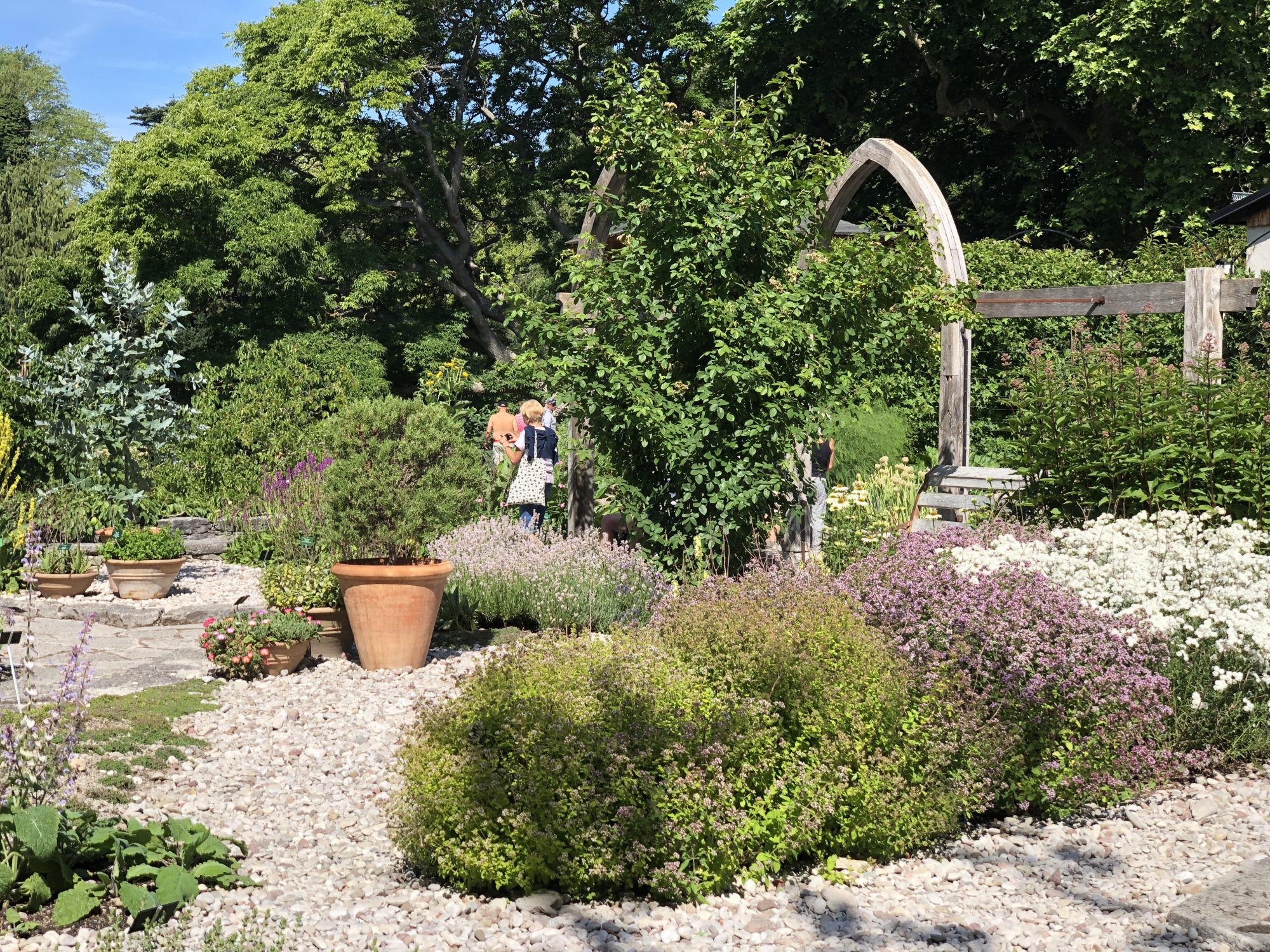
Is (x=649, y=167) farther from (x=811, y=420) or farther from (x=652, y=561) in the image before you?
(x=652, y=561)

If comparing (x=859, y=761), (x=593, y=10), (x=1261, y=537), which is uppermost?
(x=593, y=10)

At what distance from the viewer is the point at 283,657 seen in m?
6.27

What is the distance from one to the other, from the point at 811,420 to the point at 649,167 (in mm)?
2040

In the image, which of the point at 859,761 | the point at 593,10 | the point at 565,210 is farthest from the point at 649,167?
the point at 565,210

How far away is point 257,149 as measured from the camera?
20.3 m

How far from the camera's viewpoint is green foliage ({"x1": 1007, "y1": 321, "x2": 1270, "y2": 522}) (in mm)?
6023

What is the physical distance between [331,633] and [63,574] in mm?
3340

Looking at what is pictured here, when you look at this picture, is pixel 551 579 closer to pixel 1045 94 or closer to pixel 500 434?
pixel 500 434

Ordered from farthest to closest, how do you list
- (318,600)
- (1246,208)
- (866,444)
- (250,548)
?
(866,444), (1246,208), (250,548), (318,600)

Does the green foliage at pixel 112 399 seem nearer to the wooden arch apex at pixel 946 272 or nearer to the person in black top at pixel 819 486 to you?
the person in black top at pixel 819 486

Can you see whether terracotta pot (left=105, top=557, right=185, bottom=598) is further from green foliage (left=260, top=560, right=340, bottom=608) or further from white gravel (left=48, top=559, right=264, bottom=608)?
green foliage (left=260, top=560, right=340, bottom=608)

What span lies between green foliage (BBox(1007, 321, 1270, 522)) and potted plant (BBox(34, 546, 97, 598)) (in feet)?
23.5

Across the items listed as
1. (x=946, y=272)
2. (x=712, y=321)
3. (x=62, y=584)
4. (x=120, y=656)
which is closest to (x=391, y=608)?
(x=120, y=656)

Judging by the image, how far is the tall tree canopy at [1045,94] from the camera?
51.2 ft
